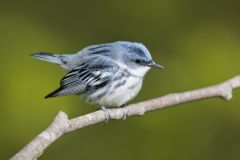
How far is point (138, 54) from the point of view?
317cm

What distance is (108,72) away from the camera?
128 inches

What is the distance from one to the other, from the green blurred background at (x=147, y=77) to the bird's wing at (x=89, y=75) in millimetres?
557

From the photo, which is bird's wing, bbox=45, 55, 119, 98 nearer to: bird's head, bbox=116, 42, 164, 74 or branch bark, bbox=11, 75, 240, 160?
bird's head, bbox=116, 42, 164, 74

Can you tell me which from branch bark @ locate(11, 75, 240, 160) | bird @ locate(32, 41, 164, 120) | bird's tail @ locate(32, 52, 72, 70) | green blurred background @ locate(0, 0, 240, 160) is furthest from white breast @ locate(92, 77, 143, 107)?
green blurred background @ locate(0, 0, 240, 160)

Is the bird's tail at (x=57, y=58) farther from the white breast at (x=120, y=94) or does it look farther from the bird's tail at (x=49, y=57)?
the white breast at (x=120, y=94)

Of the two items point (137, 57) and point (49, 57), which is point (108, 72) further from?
point (49, 57)

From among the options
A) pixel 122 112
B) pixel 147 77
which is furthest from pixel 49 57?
pixel 147 77

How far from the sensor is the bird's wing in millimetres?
3221

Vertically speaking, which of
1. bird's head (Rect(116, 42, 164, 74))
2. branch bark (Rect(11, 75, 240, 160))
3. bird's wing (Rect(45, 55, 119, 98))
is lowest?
branch bark (Rect(11, 75, 240, 160))

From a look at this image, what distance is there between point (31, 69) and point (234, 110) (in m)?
1.35

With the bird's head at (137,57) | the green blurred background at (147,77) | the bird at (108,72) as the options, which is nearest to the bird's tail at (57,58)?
the bird at (108,72)

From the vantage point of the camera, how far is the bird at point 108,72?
3141mm

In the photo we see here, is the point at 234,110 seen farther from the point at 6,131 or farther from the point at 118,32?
the point at 6,131

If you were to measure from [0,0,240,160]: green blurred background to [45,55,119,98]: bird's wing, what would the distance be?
1.83 feet
